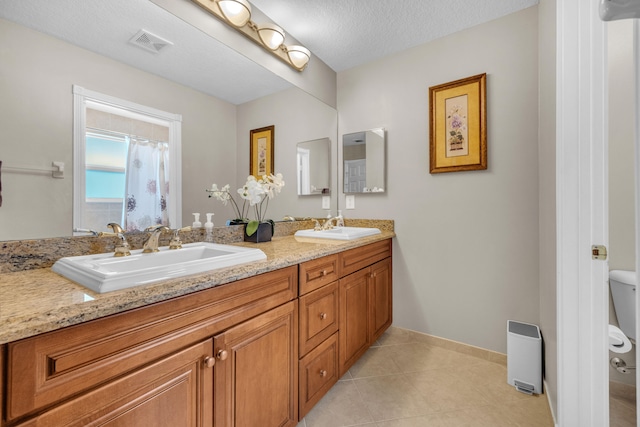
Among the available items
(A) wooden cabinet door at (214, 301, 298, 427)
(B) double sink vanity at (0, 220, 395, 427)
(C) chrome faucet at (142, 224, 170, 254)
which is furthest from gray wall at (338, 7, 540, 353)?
(C) chrome faucet at (142, 224, 170, 254)

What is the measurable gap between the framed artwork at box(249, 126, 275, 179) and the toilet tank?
2.01 metres

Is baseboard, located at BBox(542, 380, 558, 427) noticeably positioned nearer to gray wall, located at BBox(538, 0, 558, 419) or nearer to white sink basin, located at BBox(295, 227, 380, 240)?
gray wall, located at BBox(538, 0, 558, 419)

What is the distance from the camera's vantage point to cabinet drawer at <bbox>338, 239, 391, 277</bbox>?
63.2 inches

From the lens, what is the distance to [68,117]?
1031mm

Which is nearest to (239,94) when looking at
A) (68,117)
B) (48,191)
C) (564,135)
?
(68,117)

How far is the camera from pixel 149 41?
1.28m

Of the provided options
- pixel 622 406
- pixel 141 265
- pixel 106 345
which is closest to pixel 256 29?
pixel 141 265

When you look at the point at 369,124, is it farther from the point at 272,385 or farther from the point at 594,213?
the point at 272,385

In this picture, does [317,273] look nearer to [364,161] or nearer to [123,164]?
[123,164]

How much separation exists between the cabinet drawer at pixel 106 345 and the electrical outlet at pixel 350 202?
1.64m

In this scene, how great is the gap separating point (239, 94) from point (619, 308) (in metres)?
2.38

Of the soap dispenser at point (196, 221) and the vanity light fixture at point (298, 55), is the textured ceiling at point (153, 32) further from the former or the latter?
the soap dispenser at point (196, 221)

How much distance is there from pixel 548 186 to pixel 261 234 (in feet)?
5.20

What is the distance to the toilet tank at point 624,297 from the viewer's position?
4.37 feet
